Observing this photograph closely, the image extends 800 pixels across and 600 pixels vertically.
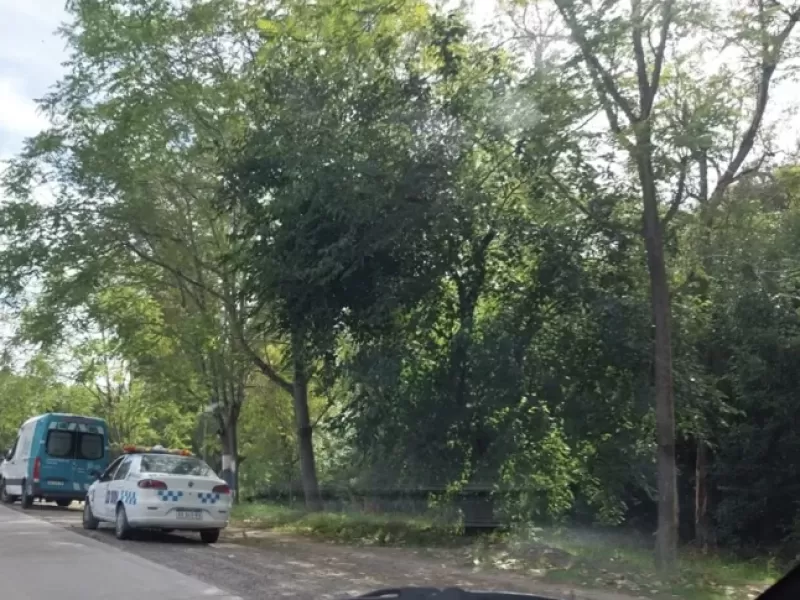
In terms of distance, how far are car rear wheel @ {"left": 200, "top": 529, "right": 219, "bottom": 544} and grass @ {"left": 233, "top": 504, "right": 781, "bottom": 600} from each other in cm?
232

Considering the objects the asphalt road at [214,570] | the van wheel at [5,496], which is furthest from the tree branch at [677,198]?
the van wheel at [5,496]

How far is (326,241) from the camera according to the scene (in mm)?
17094

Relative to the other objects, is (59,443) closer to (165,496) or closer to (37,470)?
(37,470)

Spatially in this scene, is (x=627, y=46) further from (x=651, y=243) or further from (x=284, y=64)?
(x=284, y=64)

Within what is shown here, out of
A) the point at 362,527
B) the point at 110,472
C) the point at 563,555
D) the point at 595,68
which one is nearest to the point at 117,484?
the point at 110,472

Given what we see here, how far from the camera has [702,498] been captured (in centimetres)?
2234

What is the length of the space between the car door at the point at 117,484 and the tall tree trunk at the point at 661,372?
31.4ft

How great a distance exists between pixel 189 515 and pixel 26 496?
12001mm

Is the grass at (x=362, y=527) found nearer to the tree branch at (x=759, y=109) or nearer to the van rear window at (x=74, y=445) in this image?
the van rear window at (x=74, y=445)

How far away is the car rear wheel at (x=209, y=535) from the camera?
18500 mm

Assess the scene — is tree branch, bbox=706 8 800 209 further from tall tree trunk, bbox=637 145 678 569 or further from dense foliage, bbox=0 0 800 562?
tall tree trunk, bbox=637 145 678 569

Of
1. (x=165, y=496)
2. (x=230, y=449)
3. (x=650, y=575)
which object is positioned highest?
(x=230, y=449)

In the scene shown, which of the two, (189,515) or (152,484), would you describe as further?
(189,515)

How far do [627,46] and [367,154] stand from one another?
15.5 ft
